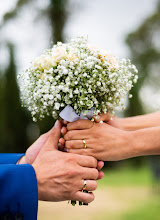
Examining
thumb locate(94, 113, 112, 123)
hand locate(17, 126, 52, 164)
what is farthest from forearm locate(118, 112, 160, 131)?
hand locate(17, 126, 52, 164)

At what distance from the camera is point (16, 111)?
1552 centimetres

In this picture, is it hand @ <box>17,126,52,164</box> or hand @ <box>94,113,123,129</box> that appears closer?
hand @ <box>94,113,123,129</box>

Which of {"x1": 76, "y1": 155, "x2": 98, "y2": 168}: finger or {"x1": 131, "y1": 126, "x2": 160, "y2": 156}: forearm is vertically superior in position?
{"x1": 131, "y1": 126, "x2": 160, "y2": 156}: forearm

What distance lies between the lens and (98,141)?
9.05ft

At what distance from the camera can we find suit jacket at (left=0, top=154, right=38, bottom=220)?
90.7 inches

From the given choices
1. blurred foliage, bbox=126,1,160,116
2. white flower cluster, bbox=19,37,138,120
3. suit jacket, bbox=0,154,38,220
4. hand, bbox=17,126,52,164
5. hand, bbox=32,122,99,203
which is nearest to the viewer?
suit jacket, bbox=0,154,38,220

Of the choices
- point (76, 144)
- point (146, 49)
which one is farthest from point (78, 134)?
point (146, 49)

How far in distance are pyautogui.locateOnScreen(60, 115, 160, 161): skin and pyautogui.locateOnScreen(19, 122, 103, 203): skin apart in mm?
106

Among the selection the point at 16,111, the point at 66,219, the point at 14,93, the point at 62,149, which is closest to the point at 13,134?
the point at 16,111

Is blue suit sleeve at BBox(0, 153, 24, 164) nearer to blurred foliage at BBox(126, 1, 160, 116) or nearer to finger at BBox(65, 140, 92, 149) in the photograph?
finger at BBox(65, 140, 92, 149)

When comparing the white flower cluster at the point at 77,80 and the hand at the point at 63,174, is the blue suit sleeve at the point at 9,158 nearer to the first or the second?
the hand at the point at 63,174

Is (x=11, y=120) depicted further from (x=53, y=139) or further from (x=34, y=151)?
(x=53, y=139)

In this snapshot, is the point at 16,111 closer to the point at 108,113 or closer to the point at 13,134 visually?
the point at 13,134

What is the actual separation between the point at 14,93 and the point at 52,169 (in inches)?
519
